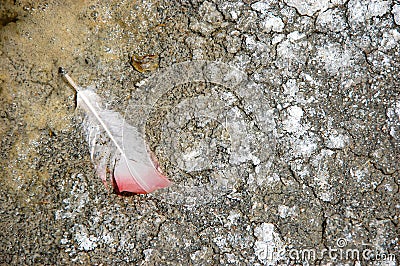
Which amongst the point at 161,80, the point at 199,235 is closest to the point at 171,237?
the point at 199,235

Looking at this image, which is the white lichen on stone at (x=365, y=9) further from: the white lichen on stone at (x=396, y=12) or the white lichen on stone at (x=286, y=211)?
the white lichen on stone at (x=286, y=211)

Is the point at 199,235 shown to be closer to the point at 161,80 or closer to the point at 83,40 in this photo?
the point at 161,80

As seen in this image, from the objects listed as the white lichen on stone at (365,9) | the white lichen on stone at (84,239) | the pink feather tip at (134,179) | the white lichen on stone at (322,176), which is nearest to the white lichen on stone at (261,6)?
the white lichen on stone at (365,9)

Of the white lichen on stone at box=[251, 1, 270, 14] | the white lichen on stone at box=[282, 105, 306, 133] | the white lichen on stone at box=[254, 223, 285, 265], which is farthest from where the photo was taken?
the white lichen on stone at box=[251, 1, 270, 14]

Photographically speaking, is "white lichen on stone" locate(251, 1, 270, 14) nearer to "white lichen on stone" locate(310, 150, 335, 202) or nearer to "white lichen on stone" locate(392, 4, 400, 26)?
"white lichen on stone" locate(392, 4, 400, 26)

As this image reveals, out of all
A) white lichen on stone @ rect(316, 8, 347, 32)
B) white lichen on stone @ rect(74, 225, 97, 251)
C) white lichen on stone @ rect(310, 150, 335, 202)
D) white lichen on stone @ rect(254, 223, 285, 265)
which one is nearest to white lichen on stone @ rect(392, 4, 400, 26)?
white lichen on stone @ rect(316, 8, 347, 32)

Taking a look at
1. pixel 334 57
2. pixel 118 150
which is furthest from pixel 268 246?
pixel 334 57
